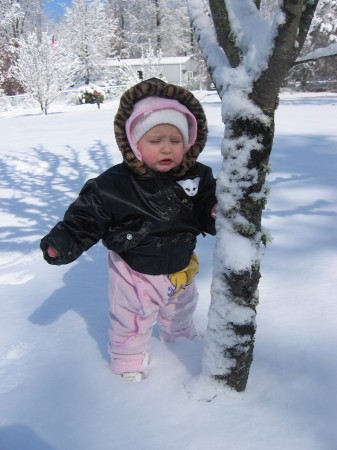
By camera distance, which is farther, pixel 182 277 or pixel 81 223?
pixel 182 277

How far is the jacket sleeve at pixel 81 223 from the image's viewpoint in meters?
1.51

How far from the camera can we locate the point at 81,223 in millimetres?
1548

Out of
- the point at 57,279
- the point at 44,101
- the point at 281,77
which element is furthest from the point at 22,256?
the point at 44,101

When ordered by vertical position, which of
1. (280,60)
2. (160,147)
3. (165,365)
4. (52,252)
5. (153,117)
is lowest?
(165,365)

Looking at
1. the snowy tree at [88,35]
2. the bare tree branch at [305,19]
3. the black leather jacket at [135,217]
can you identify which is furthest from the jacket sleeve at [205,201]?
the snowy tree at [88,35]

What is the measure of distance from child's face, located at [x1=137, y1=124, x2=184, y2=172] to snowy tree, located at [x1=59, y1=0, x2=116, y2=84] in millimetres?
34082

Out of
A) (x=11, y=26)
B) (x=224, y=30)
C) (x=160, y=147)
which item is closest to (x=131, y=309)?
(x=160, y=147)

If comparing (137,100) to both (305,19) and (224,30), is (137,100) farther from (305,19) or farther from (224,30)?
(305,19)

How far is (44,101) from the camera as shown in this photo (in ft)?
63.1

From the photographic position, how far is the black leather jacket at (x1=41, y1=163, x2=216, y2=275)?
1524 millimetres

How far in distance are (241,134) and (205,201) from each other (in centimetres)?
51

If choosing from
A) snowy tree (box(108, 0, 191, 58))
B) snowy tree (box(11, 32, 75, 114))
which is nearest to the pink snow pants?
snowy tree (box(11, 32, 75, 114))

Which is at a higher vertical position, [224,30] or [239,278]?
[224,30]

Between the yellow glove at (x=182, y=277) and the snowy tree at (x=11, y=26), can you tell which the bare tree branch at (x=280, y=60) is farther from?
the snowy tree at (x=11, y=26)
